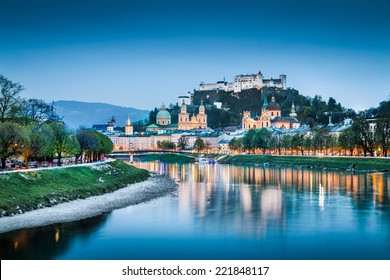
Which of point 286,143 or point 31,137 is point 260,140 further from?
point 31,137

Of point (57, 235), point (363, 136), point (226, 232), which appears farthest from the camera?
point (363, 136)

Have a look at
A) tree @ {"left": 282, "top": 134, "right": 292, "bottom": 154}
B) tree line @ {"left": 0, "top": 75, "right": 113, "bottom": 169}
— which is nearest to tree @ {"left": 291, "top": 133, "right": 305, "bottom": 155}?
tree @ {"left": 282, "top": 134, "right": 292, "bottom": 154}

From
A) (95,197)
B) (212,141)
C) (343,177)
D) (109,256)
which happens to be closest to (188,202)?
(95,197)

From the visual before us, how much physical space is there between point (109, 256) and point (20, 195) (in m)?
12.1

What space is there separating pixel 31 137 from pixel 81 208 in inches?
620

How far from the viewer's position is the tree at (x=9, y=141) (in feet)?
143

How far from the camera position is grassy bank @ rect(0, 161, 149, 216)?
108 feet

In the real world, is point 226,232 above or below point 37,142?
below

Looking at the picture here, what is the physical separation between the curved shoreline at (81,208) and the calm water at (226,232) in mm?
883

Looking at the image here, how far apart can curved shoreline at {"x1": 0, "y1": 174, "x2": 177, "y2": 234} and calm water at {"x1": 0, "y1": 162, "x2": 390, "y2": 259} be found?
0.88m

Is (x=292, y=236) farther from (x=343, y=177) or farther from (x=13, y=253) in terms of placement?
(x=343, y=177)

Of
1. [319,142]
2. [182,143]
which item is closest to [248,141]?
[319,142]

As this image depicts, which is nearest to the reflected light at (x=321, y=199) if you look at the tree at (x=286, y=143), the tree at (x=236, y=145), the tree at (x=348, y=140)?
the tree at (x=348, y=140)

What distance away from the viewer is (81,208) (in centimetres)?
3541
